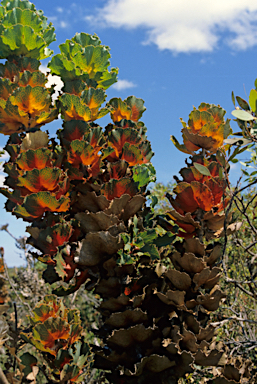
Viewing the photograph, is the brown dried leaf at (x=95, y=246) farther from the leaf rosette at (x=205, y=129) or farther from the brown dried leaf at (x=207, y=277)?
the leaf rosette at (x=205, y=129)

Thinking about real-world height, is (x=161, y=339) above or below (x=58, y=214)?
below

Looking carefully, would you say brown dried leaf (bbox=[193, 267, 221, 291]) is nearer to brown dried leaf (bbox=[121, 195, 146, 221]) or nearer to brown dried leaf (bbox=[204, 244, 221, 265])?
brown dried leaf (bbox=[204, 244, 221, 265])

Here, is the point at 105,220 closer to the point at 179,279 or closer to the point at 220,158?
the point at 179,279

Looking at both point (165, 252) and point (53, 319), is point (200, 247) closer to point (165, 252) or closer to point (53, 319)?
point (165, 252)

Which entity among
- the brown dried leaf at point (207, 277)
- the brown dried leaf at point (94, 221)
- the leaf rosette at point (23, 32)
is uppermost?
the leaf rosette at point (23, 32)

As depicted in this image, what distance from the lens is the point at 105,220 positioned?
1.20 meters

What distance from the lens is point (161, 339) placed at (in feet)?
4.08

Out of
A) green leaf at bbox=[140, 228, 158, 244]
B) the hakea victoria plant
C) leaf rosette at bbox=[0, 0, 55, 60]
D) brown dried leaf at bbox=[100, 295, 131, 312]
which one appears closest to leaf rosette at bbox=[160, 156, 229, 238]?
the hakea victoria plant

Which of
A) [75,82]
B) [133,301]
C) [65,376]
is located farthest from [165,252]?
[75,82]

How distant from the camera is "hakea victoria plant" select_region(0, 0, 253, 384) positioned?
3.97 feet

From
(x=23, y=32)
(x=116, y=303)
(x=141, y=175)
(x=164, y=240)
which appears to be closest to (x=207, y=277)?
(x=164, y=240)

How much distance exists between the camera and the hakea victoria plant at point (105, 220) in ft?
3.97

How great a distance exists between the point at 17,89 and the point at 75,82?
24cm

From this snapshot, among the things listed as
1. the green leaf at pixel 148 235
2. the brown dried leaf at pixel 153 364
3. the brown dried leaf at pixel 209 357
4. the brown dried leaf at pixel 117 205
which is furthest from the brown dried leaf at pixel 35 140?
the brown dried leaf at pixel 209 357
